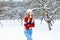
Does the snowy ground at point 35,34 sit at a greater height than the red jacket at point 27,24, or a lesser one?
lesser

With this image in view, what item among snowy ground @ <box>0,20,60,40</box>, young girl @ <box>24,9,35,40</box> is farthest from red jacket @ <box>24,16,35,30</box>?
snowy ground @ <box>0,20,60,40</box>

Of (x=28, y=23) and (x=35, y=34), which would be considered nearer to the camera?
(x=28, y=23)

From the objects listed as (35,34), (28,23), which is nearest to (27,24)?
(28,23)

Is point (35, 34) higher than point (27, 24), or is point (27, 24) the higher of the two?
point (27, 24)

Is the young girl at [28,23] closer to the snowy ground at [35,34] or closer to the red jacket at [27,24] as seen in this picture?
the red jacket at [27,24]

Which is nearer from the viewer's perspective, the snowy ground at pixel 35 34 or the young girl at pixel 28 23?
the young girl at pixel 28 23

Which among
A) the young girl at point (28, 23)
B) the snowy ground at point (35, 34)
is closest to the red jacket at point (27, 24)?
the young girl at point (28, 23)

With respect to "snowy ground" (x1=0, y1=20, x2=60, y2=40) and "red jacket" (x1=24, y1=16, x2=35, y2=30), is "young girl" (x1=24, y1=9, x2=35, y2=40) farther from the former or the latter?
"snowy ground" (x1=0, y1=20, x2=60, y2=40)

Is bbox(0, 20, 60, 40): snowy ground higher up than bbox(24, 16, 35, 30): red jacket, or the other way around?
bbox(24, 16, 35, 30): red jacket

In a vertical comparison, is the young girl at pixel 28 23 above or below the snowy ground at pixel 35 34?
above

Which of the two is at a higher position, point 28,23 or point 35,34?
point 28,23

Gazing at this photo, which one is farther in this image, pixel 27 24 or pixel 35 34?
pixel 35 34

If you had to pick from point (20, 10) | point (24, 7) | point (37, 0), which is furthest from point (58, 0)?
point (20, 10)

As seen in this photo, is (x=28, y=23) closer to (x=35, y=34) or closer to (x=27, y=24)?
(x=27, y=24)
